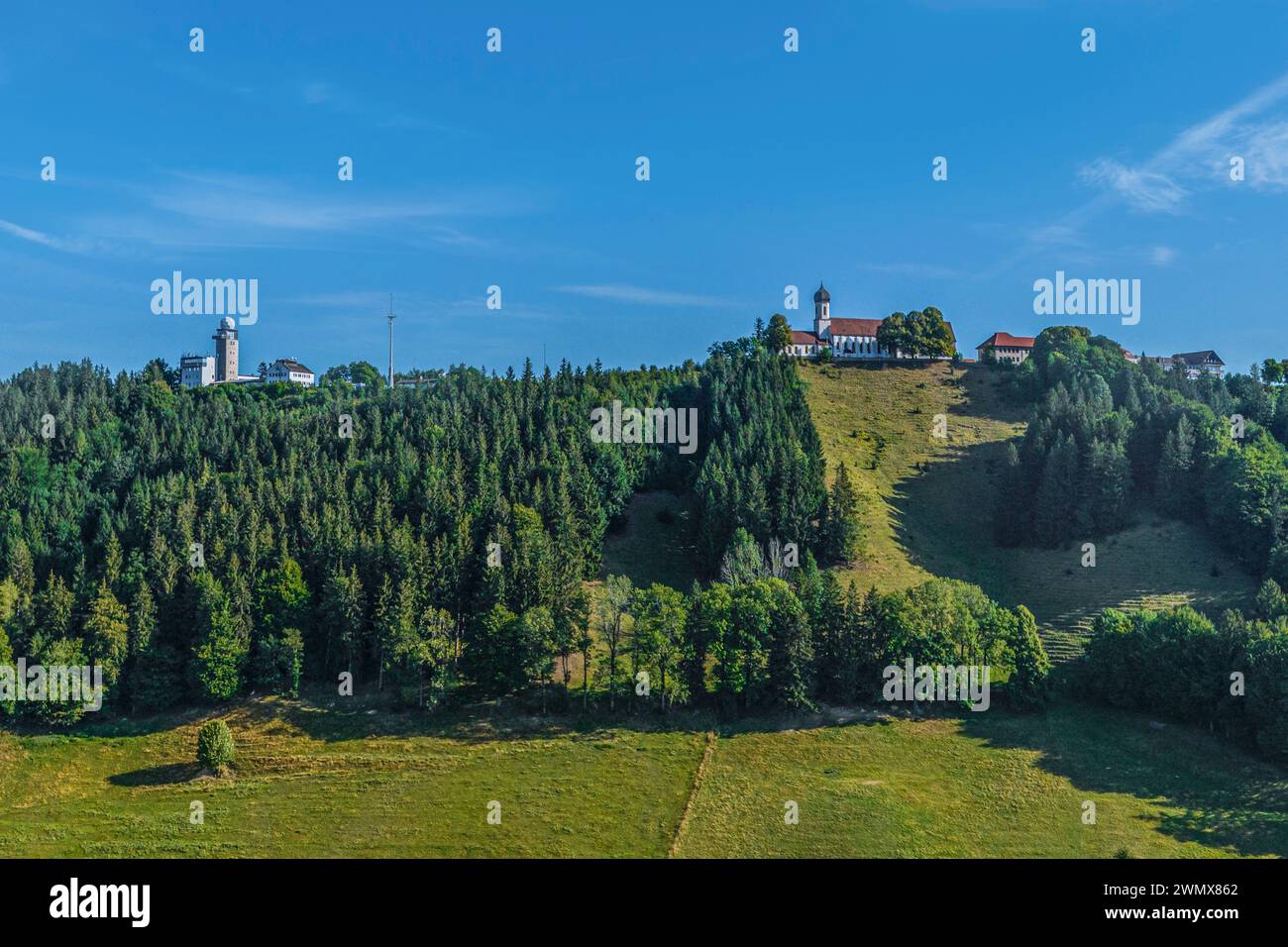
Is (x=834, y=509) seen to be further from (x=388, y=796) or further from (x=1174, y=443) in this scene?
(x=388, y=796)

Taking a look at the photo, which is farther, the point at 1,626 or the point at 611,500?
the point at 611,500

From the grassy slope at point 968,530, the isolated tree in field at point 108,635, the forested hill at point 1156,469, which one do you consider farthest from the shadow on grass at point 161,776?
the forested hill at point 1156,469

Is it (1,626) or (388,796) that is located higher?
(1,626)

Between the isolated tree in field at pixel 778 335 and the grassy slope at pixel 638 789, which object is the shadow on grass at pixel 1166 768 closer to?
the grassy slope at pixel 638 789

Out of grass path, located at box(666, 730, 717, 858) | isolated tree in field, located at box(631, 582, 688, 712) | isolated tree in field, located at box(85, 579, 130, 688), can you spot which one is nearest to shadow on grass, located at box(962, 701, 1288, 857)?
grass path, located at box(666, 730, 717, 858)

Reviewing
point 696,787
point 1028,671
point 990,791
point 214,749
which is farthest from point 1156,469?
point 214,749

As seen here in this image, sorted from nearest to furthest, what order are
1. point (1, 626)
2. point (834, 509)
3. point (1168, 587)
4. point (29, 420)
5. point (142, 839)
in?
point (142, 839)
point (1, 626)
point (1168, 587)
point (834, 509)
point (29, 420)

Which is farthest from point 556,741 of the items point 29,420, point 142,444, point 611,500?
Answer: point 29,420

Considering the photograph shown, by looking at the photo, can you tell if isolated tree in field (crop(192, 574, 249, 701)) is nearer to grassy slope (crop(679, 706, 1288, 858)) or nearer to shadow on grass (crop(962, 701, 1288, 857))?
grassy slope (crop(679, 706, 1288, 858))
